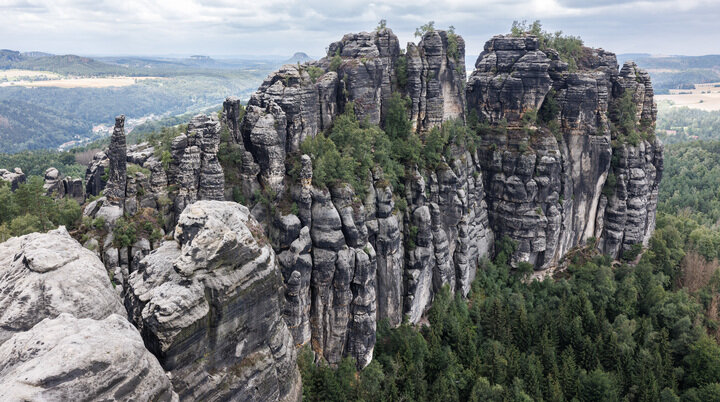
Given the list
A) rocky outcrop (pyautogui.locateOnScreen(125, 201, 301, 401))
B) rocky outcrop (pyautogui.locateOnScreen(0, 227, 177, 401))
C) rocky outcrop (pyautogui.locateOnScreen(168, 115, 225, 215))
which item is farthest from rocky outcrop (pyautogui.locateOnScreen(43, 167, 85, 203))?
rocky outcrop (pyautogui.locateOnScreen(125, 201, 301, 401))

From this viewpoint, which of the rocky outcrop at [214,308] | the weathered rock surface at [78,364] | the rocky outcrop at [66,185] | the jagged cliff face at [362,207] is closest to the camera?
the weathered rock surface at [78,364]

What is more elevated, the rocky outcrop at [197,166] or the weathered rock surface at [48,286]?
the rocky outcrop at [197,166]

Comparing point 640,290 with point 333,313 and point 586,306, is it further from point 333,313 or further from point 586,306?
point 333,313

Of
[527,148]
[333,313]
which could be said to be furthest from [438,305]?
[527,148]

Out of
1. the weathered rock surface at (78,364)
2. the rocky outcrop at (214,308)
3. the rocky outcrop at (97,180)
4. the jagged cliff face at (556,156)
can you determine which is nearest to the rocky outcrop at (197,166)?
the rocky outcrop at (97,180)

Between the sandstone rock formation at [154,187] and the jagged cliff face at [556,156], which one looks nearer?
the sandstone rock formation at [154,187]

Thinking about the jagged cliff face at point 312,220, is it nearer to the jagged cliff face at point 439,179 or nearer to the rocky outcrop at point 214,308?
the rocky outcrop at point 214,308
